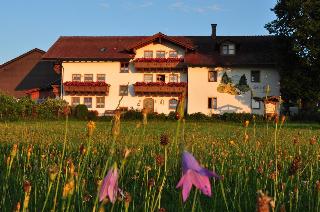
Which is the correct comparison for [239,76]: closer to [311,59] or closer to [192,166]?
[311,59]

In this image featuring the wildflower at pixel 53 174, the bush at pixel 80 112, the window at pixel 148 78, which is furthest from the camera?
the window at pixel 148 78

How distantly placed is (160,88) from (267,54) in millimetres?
10114

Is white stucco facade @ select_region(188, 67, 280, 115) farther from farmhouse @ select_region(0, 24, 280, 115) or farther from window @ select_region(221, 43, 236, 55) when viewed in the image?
window @ select_region(221, 43, 236, 55)

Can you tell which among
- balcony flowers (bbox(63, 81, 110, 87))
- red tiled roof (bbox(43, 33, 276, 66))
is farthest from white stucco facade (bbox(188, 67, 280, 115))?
balcony flowers (bbox(63, 81, 110, 87))

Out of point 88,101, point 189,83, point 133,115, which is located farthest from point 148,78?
point 133,115

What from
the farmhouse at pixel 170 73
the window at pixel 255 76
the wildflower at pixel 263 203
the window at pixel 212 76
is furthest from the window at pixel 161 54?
the wildflower at pixel 263 203

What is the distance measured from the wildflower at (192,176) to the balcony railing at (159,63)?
150 ft

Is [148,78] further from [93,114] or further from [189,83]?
[93,114]

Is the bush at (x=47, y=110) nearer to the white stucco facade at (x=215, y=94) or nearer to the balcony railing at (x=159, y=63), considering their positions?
the balcony railing at (x=159, y=63)

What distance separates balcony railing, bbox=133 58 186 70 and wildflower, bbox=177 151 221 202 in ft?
150

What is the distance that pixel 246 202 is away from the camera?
167 inches

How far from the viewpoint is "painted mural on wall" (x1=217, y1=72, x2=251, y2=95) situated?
4694 cm

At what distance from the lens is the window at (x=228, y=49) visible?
48.2 metres

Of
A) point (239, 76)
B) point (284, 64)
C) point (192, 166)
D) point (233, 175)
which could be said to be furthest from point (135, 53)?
point (192, 166)
